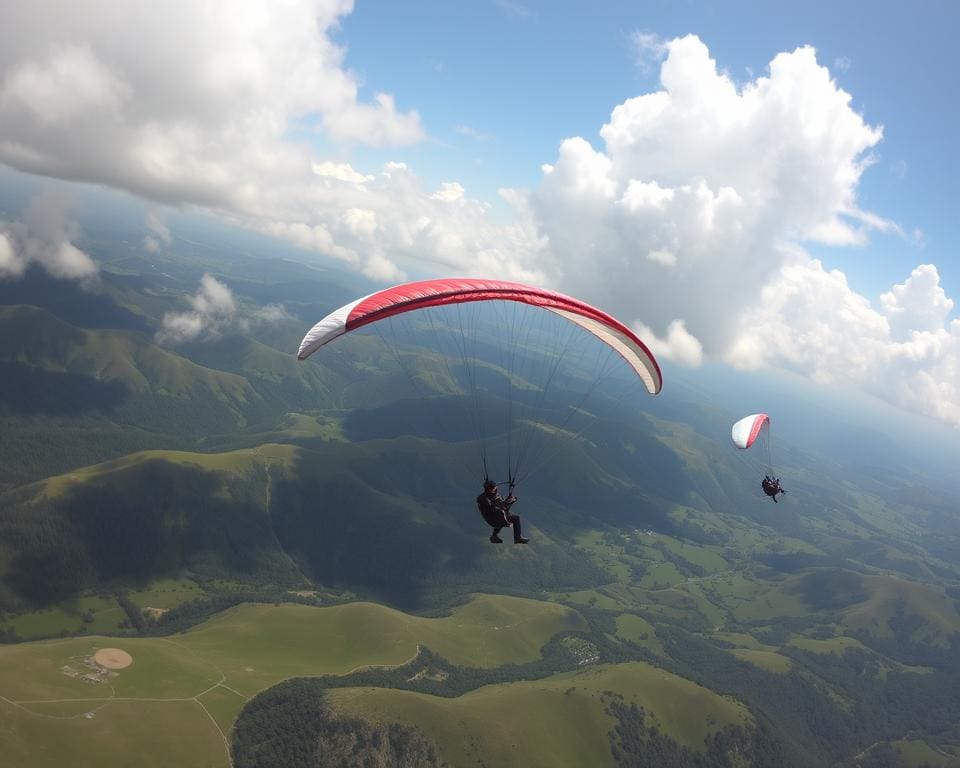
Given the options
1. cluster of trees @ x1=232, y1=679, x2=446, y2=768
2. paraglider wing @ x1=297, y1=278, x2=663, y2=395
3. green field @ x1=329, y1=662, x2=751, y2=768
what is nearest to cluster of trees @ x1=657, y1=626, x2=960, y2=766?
green field @ x1=329, y1=662, x2=751, y2=768

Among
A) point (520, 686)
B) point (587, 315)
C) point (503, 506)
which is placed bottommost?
point (520, 686)

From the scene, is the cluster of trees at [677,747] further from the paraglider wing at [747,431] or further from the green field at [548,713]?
the paraglider wing at [747,431]

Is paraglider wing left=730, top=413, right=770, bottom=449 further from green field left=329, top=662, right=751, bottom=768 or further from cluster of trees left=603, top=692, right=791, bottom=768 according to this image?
cluster of trees left=603, top=692, right=791, bottom=768

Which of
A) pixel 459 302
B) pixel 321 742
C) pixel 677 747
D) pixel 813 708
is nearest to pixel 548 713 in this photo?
pixel 677 747

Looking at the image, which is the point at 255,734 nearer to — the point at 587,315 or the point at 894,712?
the point at 587,315

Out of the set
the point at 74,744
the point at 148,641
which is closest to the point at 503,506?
the point at 74,744

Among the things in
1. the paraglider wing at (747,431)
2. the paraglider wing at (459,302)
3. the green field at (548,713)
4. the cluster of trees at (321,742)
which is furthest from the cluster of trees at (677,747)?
the paraglider wing at (459,302)
